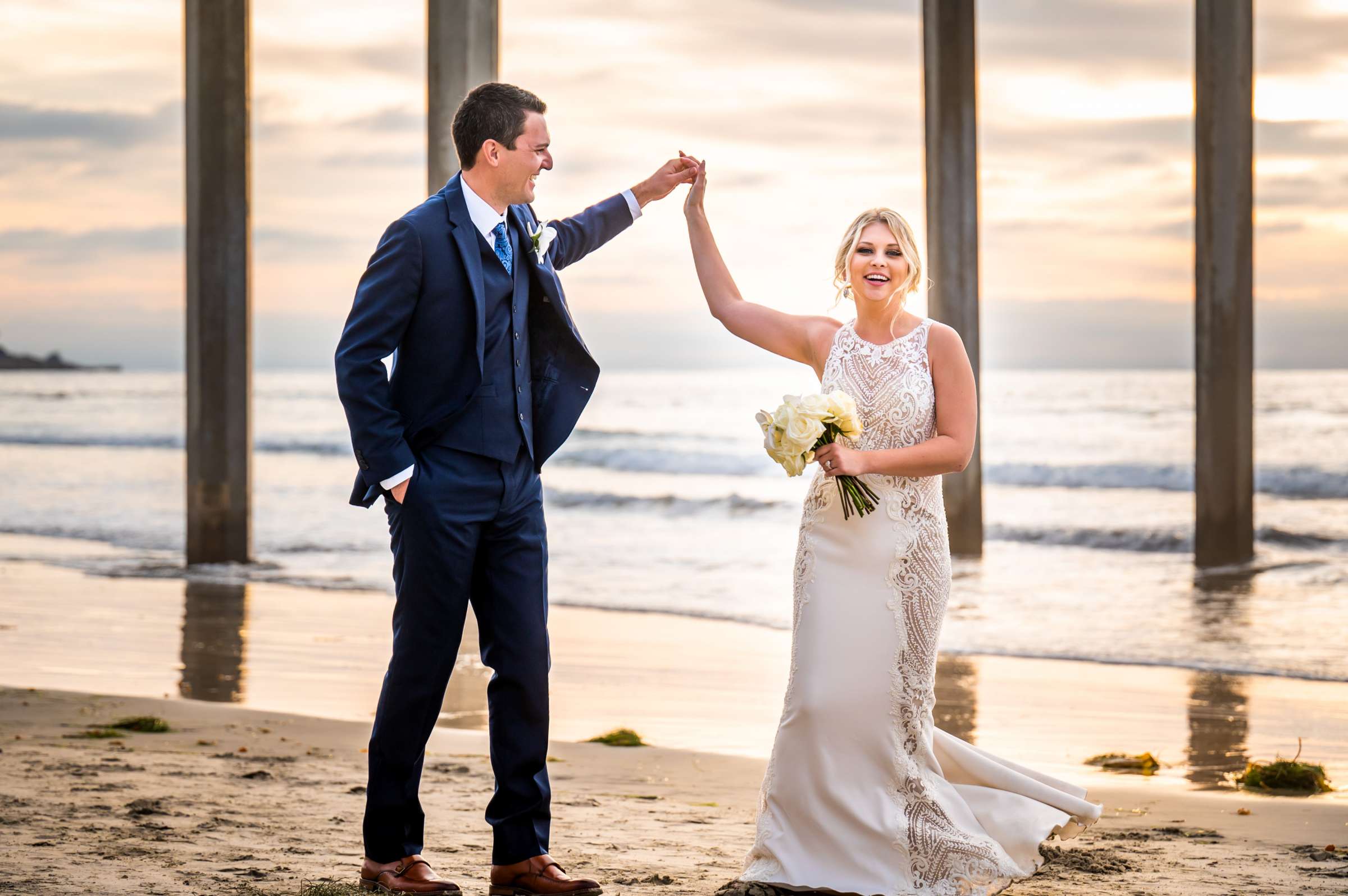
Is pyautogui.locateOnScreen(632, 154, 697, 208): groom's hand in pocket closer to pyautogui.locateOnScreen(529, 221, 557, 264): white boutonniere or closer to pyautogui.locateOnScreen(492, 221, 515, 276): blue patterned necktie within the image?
pyautogui.locateOnScreen(529, 221, 557, 264): white boutonniere

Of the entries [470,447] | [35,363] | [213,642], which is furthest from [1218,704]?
[35,363]

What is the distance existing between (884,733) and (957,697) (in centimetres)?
293

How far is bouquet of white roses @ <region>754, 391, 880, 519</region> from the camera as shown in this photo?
3.24m

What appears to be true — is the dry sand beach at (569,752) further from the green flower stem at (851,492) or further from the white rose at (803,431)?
the white rose at (803,431)

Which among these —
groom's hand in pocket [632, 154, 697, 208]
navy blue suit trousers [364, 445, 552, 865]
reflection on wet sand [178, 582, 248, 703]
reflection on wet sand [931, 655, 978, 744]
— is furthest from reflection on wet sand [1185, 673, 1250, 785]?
reflection on wet sand [178, 582, 248, 703]

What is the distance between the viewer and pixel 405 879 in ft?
10.3

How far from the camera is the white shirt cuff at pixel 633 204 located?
372 cm

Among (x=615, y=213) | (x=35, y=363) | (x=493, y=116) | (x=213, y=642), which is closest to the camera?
(x=493, y=116)

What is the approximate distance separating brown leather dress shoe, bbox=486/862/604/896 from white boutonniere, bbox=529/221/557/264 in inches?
58.0

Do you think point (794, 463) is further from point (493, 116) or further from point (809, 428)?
point (493, 116)

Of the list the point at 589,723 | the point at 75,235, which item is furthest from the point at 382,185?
the point at 589,723

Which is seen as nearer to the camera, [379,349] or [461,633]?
[379,349]

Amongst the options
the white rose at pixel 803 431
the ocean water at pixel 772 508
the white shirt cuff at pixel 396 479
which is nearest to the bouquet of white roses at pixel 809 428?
the white rose at pixel 803 431

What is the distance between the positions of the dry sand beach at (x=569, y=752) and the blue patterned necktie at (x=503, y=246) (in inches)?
59.9
